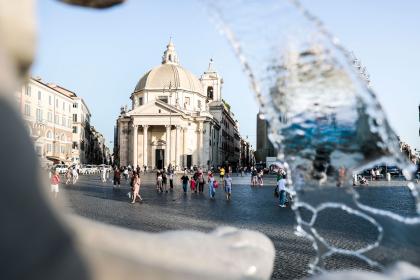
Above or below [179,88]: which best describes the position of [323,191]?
below

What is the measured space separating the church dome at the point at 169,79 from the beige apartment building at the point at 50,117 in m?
11.9

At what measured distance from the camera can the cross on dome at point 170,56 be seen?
253 feet

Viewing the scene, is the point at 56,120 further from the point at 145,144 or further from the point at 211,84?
the point at 211,84

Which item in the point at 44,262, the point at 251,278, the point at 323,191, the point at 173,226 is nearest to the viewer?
the point at 44,262

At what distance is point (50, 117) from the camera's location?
62.8 metres

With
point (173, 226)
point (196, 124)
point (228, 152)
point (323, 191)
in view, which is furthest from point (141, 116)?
point (323, 191)

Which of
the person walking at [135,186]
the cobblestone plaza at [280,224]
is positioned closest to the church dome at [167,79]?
the person walking at [135,186]

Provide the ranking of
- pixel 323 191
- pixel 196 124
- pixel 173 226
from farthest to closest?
1. pixel 196 124
2. pixel 173 226
3. pixel 323 191

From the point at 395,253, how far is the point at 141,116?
6127cm

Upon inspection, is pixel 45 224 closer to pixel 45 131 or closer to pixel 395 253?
pixel 395 253

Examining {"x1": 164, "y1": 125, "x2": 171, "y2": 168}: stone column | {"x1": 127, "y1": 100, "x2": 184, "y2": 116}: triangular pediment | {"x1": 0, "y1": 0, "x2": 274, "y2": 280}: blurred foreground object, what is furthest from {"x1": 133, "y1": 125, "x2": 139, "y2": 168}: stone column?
{"x1": 0, "y1": 0, "x2": 274, "y2": 280}: blurred foreground object

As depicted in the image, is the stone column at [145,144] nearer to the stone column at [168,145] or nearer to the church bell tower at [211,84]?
the stone column at [168,145]

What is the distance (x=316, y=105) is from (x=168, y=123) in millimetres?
60170

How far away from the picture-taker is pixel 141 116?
62.3m
